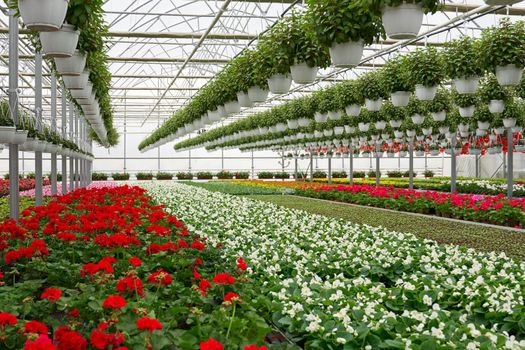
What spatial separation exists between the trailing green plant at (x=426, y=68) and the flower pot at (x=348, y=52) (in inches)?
125

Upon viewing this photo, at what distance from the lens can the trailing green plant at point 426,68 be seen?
284 inches

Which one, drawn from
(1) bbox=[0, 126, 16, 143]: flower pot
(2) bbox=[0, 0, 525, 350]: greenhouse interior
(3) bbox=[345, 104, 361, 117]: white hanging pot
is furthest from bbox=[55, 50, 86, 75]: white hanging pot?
(3) bbox=[345, 104, 361, 117]: white hanging pot

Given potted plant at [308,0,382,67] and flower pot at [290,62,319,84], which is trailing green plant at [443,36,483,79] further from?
potted plant at [308,0,382,67]

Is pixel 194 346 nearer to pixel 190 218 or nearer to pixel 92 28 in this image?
pixel 92 28

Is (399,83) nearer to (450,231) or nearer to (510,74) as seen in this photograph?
(510,74)

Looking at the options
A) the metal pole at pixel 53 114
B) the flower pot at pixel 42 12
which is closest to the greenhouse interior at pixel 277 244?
the flower pot at pixel 42 12

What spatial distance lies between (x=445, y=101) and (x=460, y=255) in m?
6.34

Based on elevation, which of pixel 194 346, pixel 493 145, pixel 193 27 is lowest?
pixel 194 346

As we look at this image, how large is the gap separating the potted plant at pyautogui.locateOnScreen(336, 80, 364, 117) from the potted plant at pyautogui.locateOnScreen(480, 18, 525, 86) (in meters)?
3.10

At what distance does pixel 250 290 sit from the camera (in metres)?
3.61

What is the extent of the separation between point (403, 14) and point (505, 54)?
10.5 ft

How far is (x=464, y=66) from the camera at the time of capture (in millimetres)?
6828

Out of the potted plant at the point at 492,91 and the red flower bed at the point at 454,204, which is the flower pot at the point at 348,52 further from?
the potted plant at the point at 492,91

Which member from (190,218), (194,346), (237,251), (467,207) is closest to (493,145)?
(467,207)
